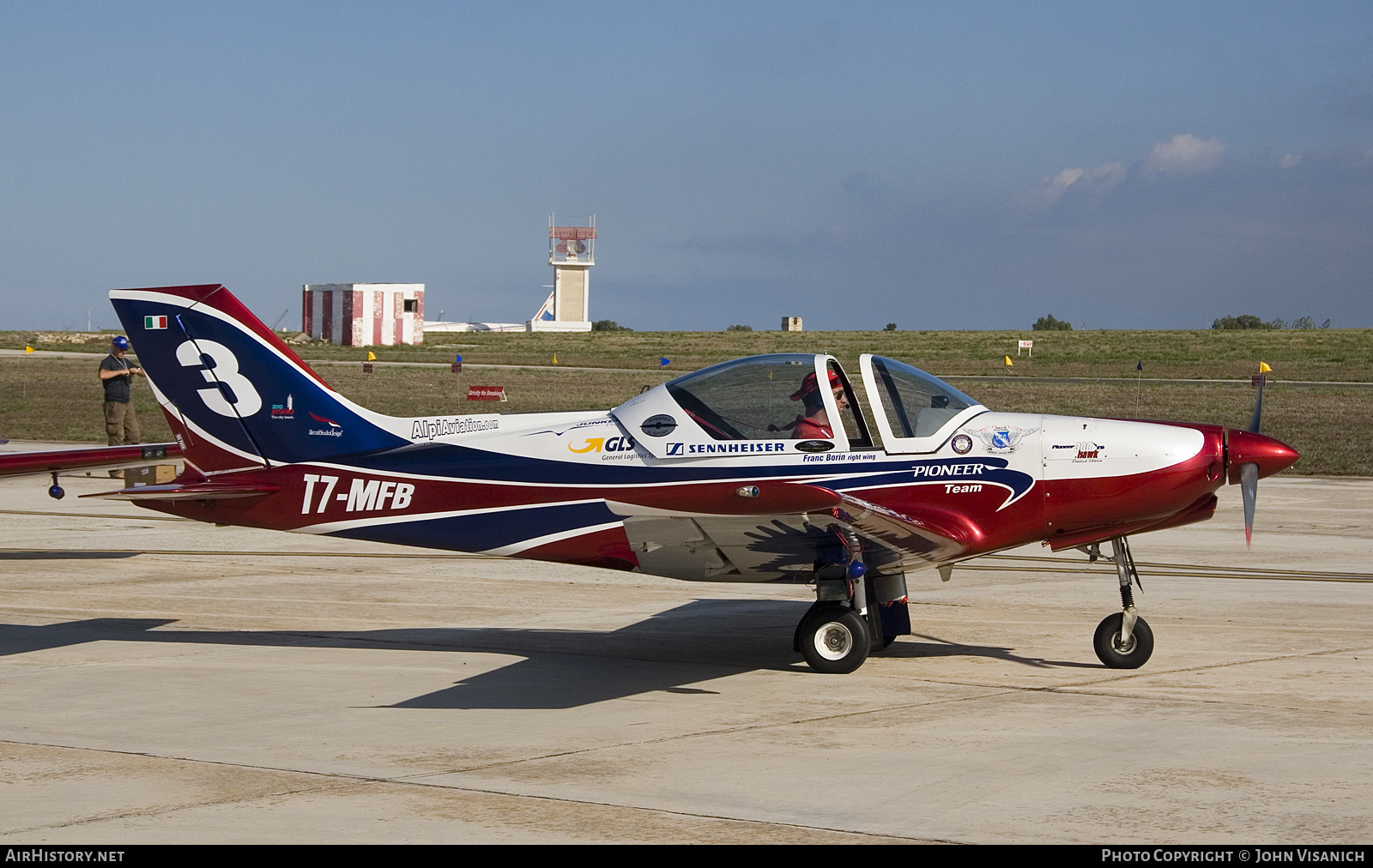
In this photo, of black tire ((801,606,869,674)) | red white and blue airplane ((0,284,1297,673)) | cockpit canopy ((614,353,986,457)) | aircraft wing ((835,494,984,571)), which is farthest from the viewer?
cockpit canopy ((614,353,986,457))

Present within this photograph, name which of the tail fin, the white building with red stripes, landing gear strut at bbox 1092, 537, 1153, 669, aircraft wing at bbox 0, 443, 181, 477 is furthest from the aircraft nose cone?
the white building with red stripes

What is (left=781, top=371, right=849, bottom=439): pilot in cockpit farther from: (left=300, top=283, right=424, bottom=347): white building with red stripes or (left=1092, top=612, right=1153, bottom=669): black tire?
(left=300, top=283, right=424, bottom=347): white building with red stripes

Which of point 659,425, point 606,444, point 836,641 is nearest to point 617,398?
point 606,444

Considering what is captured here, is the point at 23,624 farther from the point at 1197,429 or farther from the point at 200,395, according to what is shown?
the point at 1197,429

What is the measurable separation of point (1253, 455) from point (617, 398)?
32235 millimetres

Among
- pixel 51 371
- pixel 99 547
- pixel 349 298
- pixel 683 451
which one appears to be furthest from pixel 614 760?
pixel 349 298

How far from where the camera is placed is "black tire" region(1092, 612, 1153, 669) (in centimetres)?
937

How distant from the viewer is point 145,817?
585cm

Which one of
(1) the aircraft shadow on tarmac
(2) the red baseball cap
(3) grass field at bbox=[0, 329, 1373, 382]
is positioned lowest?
(1) the aircraft shadow on tarmac

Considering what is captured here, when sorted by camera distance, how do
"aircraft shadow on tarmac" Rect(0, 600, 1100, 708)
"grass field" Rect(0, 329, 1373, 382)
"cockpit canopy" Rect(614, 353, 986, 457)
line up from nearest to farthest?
"aircraft shadow on tarmac" Rect(0, 600, 1100, 708), "cockpit canopy" Rect(614, 353, 986, 457), "grass field" Rect(0, 329, 1373, 382)

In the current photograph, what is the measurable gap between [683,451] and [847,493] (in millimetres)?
1196

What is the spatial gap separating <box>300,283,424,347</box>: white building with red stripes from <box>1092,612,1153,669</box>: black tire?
79.4 metres

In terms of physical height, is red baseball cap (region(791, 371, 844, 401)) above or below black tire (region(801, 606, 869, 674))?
above

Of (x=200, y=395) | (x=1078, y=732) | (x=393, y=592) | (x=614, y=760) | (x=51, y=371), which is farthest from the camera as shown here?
(x=51, y=371)
